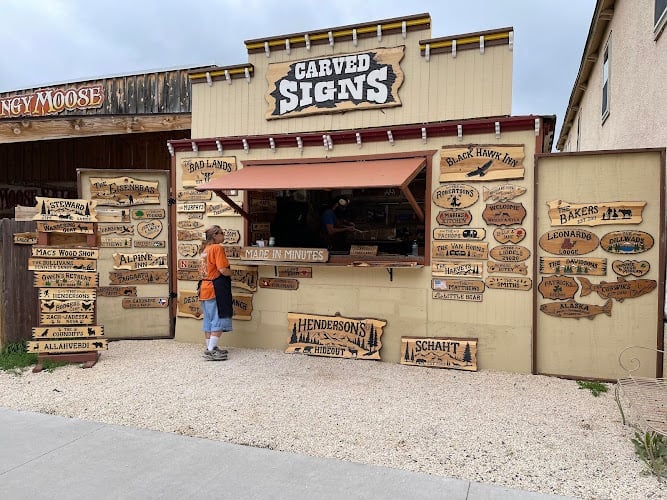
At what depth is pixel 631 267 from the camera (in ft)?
18.0

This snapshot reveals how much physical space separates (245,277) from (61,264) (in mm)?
2484

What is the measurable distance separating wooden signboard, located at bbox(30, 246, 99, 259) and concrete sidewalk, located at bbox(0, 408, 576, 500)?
8.94ft

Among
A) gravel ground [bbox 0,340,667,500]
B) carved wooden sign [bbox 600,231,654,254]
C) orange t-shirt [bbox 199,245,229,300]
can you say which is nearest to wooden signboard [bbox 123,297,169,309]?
gravel ground [bbox 0,340,667,500]

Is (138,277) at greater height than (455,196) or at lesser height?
lesser

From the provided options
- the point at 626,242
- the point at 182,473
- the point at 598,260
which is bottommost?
the point at 182,473

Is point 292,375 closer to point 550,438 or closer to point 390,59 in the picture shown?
point 550,438

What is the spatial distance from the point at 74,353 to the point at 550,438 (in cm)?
586

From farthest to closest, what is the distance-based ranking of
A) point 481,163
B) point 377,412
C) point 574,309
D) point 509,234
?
point 481,163 → point 509,234 → point 574,309 → point 377,412

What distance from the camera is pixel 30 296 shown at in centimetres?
705

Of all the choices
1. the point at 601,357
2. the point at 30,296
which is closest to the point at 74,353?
the point at 30,296

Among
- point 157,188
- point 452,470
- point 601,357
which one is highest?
point 157,188

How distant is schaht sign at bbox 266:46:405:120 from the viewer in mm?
6641

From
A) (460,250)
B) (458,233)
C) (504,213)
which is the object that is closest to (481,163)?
(504,213)

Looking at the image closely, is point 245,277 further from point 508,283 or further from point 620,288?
point 620,288
